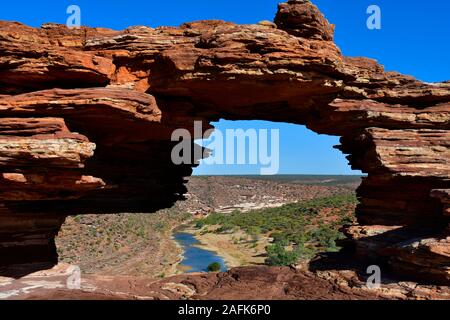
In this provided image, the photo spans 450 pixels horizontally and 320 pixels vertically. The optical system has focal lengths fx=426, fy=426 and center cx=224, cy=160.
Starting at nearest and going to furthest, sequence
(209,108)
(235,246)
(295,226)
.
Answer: (209,108)
(235,246)
(295,226)

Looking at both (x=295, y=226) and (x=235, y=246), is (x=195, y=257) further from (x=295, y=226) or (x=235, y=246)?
(x=295, y=226)

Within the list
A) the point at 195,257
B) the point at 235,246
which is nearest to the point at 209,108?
the point at 195,257

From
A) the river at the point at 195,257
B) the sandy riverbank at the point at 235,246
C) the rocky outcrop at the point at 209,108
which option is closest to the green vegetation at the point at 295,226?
the sandy riverbank at the point at 235,246

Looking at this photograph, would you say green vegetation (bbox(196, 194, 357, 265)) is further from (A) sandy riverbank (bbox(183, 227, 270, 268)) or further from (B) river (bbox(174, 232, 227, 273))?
(B) river (bbox(174, 232, 227, 273))

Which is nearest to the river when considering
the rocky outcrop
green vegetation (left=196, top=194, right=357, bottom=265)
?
green vegetation (left=196, top=194, right=357, bottom=265)

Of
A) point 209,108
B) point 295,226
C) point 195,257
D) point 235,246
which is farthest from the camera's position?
point 295,226

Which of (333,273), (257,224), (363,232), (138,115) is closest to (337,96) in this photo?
(363,232)

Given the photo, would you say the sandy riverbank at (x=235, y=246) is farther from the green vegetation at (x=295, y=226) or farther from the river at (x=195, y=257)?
the green vegetation at (x=295, y=226)
